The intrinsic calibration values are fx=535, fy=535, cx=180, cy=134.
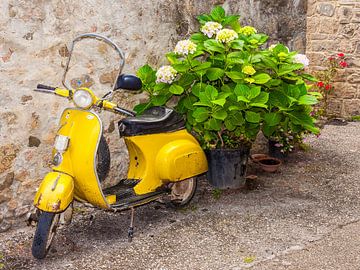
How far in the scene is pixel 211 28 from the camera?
15.3ft

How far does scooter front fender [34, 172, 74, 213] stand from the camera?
3.36m

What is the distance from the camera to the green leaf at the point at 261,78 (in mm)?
4394

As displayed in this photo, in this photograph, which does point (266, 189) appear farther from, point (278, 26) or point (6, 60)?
point (6, 60)

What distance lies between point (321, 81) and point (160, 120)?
4438 mm

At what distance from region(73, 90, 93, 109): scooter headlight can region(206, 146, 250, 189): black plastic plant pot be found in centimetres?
154

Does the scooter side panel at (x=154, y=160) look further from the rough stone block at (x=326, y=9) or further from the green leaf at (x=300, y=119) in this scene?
the rough stone block at (x=326, y=9)

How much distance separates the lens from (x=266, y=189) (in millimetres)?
4887

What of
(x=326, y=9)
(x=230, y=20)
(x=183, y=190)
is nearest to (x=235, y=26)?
(x=230, y=20)

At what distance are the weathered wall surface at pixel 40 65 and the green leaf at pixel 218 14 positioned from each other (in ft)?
1.78

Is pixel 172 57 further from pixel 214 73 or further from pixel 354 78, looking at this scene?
pixel 354 78

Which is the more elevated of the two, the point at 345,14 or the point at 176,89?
the point at 345,14

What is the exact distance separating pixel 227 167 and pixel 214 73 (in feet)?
2.80

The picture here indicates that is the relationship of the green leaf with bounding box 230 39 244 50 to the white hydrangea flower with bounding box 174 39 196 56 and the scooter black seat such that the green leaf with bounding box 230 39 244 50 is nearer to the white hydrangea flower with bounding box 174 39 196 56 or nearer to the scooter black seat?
the white hydrangea flower with bounding box 174 39 196 56

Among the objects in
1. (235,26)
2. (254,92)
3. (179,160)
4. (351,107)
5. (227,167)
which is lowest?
(351,107)
